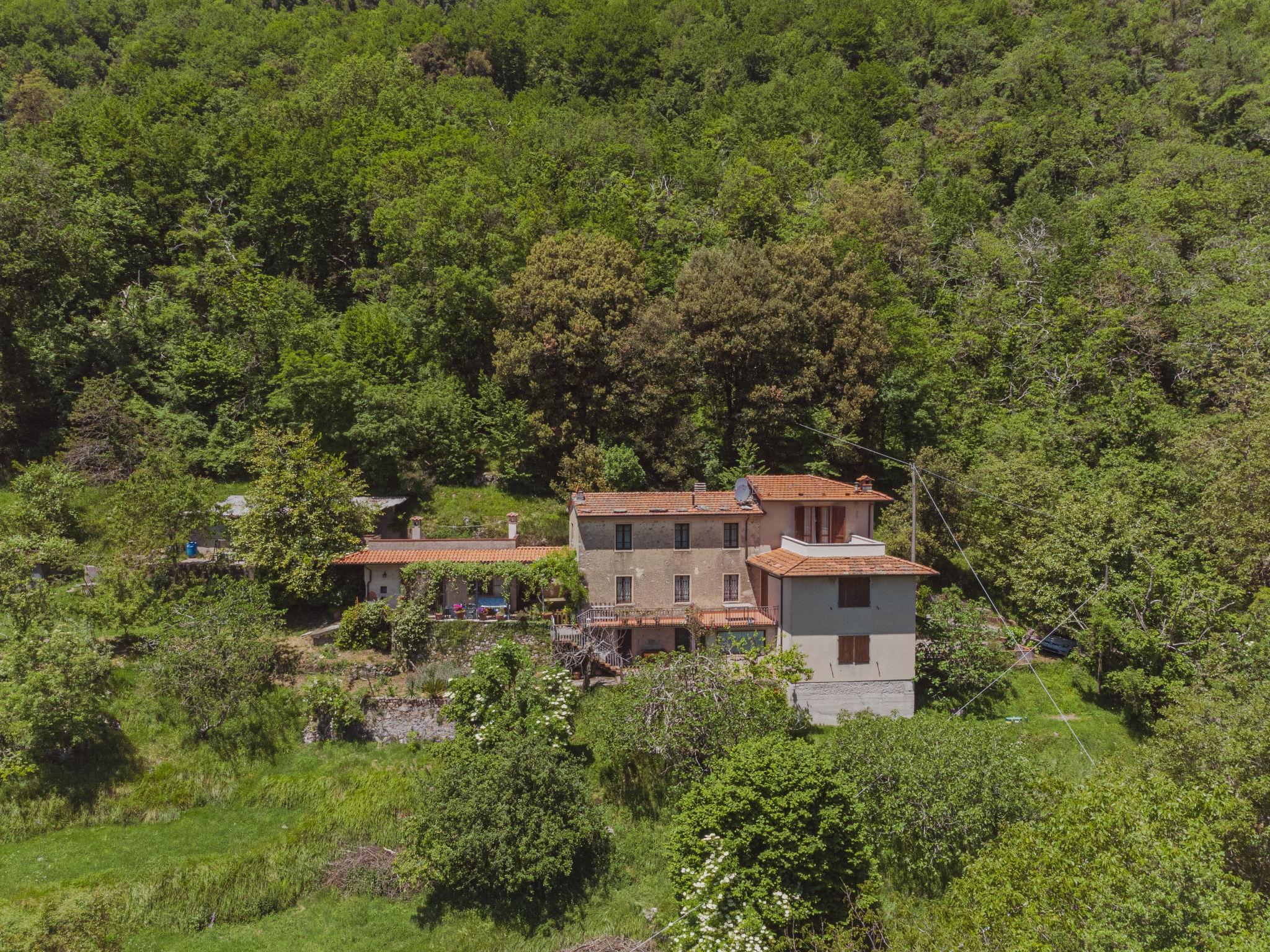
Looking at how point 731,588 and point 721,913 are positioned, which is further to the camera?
point 731,588

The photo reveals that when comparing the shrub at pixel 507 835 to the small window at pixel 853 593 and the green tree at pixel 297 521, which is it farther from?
the small window at pixel 853 593

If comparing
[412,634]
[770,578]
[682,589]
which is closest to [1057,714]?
[770,578]

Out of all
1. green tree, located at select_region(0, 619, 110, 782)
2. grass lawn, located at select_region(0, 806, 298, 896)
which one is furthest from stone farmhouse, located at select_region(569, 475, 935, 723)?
green tree, located at select_region(0, 619, 110, 782)

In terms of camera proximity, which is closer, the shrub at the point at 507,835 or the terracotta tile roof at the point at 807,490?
the shrub at the point at 507,835

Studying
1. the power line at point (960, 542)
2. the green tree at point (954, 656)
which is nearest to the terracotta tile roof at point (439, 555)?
the green tree at point (954, 656)

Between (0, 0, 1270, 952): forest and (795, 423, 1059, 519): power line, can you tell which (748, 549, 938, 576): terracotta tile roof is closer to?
(0, 0, 1270, 952): forest

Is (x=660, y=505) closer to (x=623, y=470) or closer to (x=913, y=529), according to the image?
(x=623, y=470)
